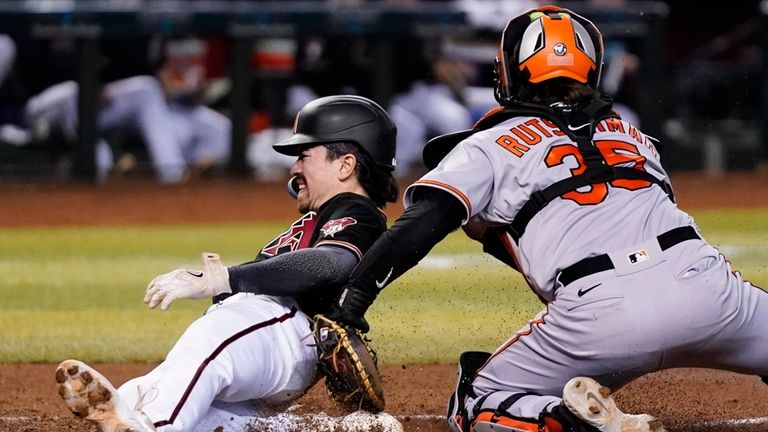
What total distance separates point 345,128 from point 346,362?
0.85 meters

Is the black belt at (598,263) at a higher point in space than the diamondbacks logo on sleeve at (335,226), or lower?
higher

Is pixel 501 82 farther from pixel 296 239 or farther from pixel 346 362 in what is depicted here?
pixel 346 362

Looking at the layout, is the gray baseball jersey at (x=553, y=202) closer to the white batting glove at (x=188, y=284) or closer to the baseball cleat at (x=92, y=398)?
the white batting glove at (x=188, y=284)

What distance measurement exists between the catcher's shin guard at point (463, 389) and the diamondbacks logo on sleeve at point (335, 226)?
0.54 m

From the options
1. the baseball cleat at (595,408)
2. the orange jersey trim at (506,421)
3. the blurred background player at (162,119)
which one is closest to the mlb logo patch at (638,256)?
the baseball cleat at (595,408)

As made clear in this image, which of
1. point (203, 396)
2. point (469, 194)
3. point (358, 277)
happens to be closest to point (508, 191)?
point (469, 194)

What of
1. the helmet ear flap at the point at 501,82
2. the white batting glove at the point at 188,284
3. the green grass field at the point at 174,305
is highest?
the helmet ear flap at the point at 501,82

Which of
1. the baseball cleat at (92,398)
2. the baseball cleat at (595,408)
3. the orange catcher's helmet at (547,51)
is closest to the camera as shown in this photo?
the baseball cleat at (92,398)

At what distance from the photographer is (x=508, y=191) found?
361 centimetres

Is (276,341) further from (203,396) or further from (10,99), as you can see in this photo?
(10,99)

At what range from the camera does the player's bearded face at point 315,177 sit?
4109mm

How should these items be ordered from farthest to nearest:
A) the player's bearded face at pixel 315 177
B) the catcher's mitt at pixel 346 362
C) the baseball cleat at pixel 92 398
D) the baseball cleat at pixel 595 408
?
the player's bearded face at pixel 315 177, the catcher's mitt at pixel 346 362, the baseball cleat at pixel 595 408, the baseball cleat at pixel 92 398

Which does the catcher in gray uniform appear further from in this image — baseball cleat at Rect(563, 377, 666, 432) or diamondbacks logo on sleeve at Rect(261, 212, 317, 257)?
diamondbacks logo on sleeve at Rect(261, 212, 317, 257)

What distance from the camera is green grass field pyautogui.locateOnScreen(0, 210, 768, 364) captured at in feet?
19.6
